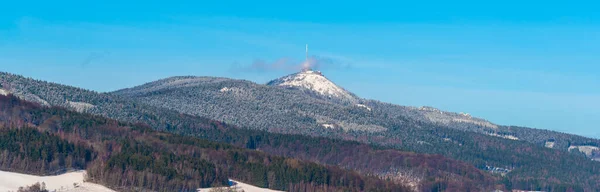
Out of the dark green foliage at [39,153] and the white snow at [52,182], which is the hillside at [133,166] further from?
the white snow at [52,182]

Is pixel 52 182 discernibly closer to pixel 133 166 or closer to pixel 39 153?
pixel 39 153

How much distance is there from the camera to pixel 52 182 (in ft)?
536

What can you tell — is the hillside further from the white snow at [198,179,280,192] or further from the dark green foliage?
the white snow at [198,179,280,192]

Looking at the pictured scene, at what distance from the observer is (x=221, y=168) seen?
192750 mm

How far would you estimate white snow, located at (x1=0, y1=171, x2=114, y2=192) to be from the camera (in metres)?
156

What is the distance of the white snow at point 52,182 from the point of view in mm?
155875

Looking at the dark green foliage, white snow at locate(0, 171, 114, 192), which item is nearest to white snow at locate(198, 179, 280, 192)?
the dark green foliage

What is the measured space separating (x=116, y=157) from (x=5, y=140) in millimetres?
17750

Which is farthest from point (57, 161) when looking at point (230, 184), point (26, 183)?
point (230, 184)

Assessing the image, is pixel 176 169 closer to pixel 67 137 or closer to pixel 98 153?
pixel 98 153

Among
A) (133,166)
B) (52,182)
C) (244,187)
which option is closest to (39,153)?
(52,182)

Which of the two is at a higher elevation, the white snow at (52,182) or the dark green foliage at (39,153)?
the dark green foliage at (39,153)

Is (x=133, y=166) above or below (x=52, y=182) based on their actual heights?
above

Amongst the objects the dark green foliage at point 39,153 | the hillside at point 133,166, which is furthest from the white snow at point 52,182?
the dark green foliage at point 39,153
